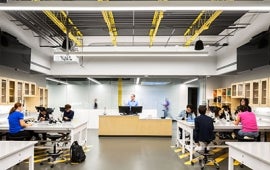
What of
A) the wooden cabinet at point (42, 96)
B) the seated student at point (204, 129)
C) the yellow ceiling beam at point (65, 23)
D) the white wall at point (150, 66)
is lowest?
the seated student at point (204, 129)

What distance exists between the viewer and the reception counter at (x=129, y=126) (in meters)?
9.88

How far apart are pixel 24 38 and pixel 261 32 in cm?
702

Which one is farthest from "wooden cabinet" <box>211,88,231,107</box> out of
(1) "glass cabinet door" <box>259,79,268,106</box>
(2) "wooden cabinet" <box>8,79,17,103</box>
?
(2) "wooden cabinet" <box>8,79,17,103</box>

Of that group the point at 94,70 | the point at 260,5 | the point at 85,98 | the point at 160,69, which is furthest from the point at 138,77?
the point at 260,5

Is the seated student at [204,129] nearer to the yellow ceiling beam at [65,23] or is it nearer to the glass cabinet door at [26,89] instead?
the yellow ceiling beam at [65,23]

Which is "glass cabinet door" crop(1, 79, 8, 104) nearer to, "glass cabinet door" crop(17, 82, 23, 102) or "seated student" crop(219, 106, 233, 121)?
"glass cabinet door" crop(17, 82, 23, 102)

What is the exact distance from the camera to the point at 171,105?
12.8 meters

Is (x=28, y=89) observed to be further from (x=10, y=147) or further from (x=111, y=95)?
(x=10, y=147)

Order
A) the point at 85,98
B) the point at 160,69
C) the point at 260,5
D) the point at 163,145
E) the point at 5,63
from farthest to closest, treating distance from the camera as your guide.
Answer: the point at 85,98 < the point at 160,69 < the point at 163,145 < the point at 5,63 < the point at 260,5

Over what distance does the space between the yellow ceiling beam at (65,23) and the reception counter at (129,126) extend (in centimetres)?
319

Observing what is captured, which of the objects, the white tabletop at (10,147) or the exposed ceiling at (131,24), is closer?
the white tabletop at (10,147)

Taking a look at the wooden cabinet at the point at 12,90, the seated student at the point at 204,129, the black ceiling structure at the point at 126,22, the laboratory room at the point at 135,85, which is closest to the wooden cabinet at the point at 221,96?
the laboratory room at the point at 135,85

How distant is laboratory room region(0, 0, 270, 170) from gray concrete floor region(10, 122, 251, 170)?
26 mm

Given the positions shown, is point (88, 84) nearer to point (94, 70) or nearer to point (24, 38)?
point (94, 70)
